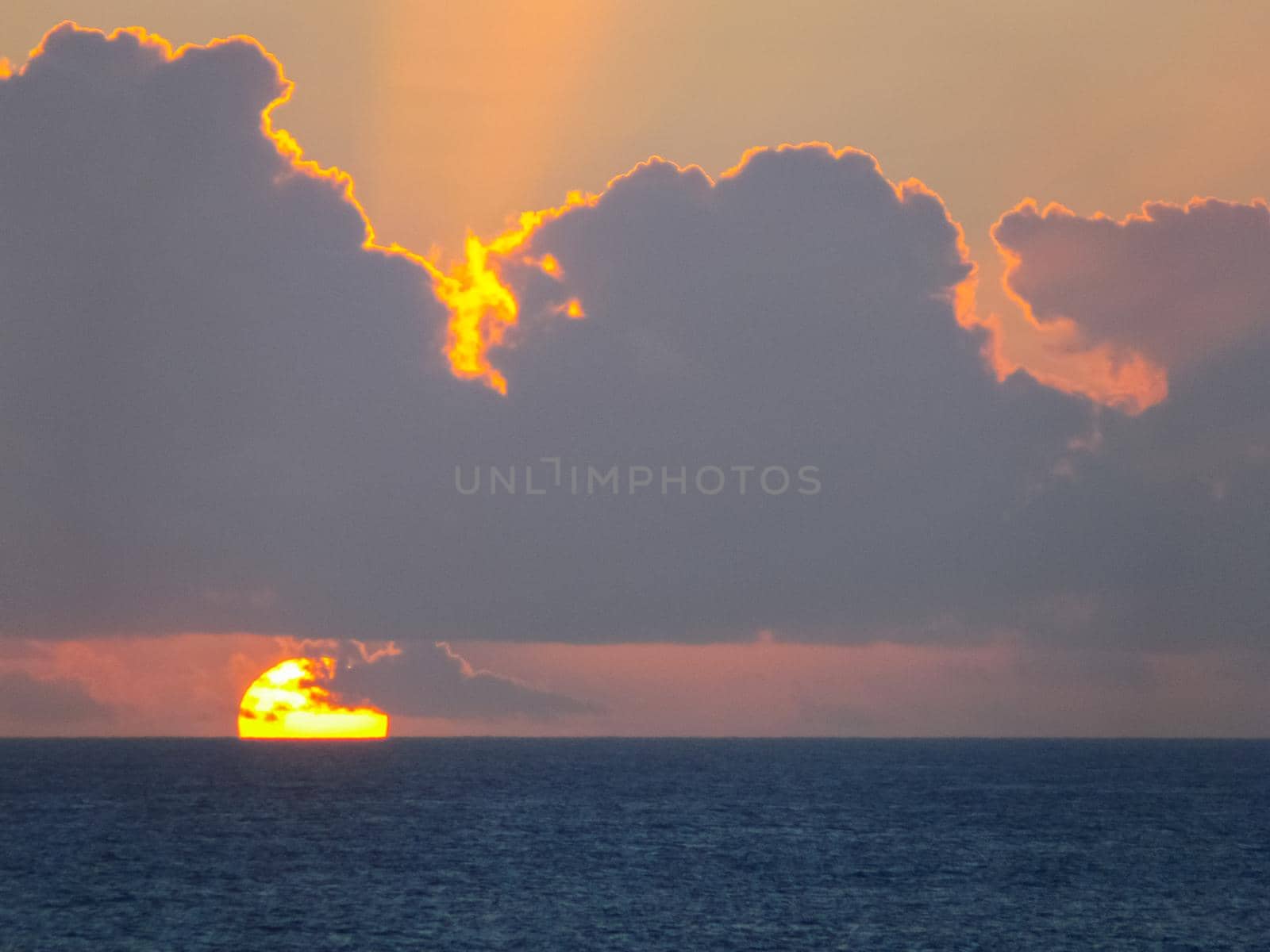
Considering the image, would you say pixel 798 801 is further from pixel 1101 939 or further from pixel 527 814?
pixel 1101 939

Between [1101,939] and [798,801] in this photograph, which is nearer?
[1101,939]

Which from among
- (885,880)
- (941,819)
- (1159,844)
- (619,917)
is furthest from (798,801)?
(619,917)

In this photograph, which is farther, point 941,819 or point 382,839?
point 941,819

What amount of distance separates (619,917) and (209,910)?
71.5 feet

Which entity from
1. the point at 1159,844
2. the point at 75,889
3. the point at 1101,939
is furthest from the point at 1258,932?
the point at 75,889

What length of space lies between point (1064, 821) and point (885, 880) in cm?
5358

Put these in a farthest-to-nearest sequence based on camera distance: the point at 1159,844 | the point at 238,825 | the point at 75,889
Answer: the point at 238,825
the point at 1159,844
the point at 75,889

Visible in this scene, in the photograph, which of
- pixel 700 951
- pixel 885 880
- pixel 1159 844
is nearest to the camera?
pixel 700 951

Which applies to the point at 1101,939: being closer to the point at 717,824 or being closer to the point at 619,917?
the point at 619,917

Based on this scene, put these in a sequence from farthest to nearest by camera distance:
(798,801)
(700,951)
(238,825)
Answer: (798,801) < (238,825) < (700,951)

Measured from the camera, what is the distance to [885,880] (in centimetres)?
10838

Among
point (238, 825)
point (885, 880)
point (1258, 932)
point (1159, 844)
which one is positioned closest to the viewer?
point (1258, 932)

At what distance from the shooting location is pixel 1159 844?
13338 centimetres

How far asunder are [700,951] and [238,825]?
250 ft
